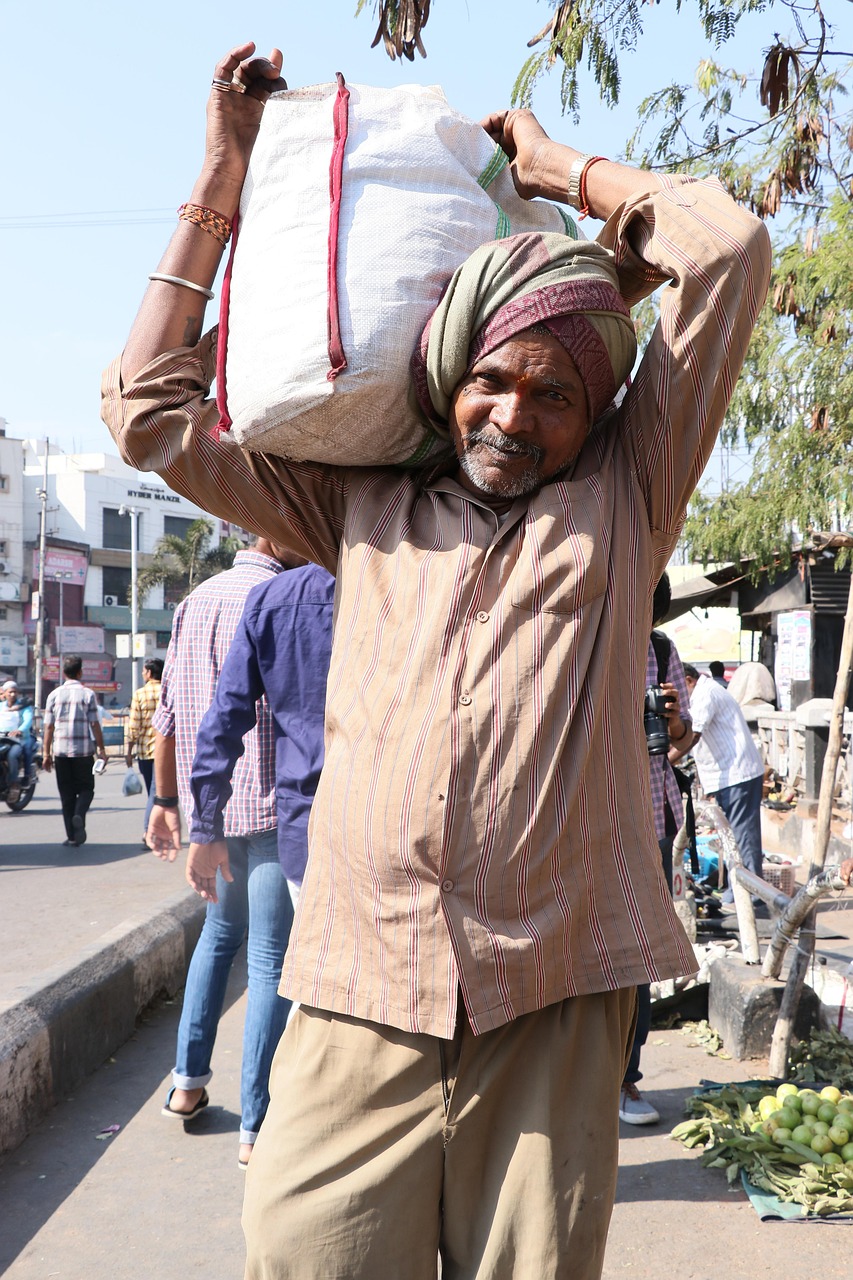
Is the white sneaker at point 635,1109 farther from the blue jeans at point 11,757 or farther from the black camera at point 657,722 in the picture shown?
the blue jeans at point 11,757

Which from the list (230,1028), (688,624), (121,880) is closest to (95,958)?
(230,1028)

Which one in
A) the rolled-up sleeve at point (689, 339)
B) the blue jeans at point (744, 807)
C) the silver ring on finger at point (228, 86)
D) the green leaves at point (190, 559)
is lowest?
the blue jeans at point (744, 807)

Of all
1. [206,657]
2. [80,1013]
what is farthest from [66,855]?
[206,657]

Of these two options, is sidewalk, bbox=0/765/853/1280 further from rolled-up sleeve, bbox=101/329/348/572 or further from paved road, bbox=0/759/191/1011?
rolled-up sleeve, bbox=101/329/348/572

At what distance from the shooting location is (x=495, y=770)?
1630 mm

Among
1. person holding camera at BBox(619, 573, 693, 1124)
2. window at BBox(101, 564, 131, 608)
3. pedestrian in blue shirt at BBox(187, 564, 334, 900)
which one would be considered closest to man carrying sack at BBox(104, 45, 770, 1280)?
pedestrian in blue shirt at BBox(187, 564, 334, 900)

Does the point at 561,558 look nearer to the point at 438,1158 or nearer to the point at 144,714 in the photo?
the point at 438,1158

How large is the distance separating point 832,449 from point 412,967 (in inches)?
257

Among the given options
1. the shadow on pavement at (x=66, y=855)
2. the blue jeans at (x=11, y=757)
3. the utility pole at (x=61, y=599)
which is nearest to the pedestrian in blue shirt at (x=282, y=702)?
the shadow on pavement at (x=66, y=855)

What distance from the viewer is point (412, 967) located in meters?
1.60

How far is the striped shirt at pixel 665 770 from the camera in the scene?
3.97m

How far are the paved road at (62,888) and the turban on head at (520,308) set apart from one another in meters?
3.15

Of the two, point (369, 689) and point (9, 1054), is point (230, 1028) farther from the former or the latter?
point (369, 689)

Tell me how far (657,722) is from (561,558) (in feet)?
7.82
